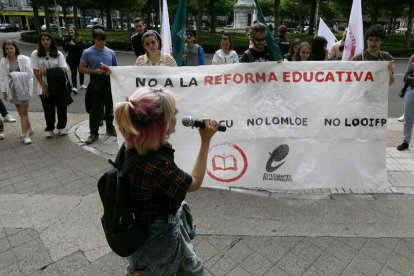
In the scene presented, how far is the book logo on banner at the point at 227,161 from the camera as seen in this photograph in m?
4.13

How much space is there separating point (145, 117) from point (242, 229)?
2.18m

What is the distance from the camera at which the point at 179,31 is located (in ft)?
16.2

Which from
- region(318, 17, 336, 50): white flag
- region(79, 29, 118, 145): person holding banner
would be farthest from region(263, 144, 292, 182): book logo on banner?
region(318, 17, 336, 50): white flag

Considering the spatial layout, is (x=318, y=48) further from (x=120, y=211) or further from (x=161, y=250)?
(x=120, y=211)

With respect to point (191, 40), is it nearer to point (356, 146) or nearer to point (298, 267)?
point (356, 146)

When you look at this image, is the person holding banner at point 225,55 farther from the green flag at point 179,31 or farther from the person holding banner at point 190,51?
the green flag at point 179,31

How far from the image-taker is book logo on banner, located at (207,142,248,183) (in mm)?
4133

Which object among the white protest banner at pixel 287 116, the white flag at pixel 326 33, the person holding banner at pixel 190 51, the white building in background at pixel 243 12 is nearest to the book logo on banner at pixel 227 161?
the white protest banner at pixel 287 116

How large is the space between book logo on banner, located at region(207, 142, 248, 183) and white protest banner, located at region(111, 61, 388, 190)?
11mm

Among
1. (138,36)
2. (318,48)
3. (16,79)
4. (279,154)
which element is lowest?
(279,154)

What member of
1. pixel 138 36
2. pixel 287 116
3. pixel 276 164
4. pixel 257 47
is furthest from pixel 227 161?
pixel 138 36

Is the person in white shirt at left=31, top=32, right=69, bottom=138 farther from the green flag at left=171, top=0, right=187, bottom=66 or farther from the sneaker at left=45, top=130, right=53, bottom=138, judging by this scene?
the green flag at left=171, top=0, right=187, bottom=66

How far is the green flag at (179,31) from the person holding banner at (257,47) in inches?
35.0

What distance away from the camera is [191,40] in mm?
7500
